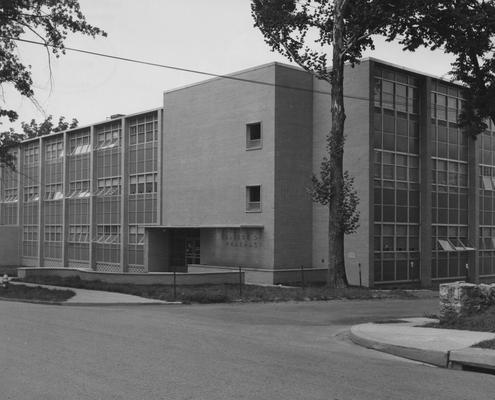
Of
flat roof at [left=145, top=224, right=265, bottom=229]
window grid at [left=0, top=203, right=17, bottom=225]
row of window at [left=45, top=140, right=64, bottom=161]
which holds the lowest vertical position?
flat roof at [left=145, top=224, right=265, bottom=229]

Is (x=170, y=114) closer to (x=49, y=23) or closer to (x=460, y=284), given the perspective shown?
(x=49, y=23)

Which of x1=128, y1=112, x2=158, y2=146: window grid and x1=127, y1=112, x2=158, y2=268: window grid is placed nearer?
x1=127, y1=112, x2=158, y2=268: window grid

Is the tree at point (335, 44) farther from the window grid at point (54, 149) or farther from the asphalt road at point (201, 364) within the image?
the window grid at point (54, 149)

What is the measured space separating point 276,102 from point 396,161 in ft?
25.0

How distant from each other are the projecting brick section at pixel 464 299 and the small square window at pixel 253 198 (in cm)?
1940

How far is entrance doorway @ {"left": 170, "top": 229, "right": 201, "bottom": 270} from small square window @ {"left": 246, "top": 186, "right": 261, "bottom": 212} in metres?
5.77

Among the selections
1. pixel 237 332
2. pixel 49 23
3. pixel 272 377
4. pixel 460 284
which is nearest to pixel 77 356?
pixel 272 377

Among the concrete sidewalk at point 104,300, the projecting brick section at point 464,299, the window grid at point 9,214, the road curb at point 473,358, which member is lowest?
the concrete sidewalk at point 104,300

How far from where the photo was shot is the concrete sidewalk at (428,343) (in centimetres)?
988

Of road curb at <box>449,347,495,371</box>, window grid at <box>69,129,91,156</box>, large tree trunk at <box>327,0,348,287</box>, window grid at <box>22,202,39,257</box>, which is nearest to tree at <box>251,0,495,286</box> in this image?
large tree trunk at <box>327,0,348,287</box>

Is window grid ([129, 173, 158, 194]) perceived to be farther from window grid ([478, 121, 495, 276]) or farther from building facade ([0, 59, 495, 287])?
window grid ([478, 121, 495, 276])

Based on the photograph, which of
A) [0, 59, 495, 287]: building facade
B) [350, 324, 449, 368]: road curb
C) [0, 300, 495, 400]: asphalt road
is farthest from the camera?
[0, 59, 495, 287]: building facade

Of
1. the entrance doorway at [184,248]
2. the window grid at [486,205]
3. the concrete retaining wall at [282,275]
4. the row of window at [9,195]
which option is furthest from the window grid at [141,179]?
the row of window at [9,195]

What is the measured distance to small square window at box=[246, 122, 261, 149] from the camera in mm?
33688
